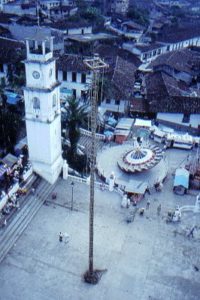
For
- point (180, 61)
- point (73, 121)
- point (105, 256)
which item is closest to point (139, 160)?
point (73, 121)

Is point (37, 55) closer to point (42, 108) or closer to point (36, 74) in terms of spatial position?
point (36, 74)

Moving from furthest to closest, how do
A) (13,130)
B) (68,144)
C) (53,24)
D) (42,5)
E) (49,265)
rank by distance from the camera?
(42,5) < (53,24) < (68,144) < (13,130) < (49,265)

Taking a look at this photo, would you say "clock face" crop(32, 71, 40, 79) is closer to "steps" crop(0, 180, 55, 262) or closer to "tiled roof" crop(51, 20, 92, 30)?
"steps" crop(0, 180, 55, 262)

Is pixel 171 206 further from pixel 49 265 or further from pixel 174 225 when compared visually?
pixel 49 265

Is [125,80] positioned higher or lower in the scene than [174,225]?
higher

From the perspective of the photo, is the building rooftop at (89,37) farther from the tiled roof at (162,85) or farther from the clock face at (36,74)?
the clock face at (36,74)

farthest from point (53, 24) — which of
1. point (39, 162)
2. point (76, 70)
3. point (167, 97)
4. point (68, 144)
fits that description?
point (39, 162)
